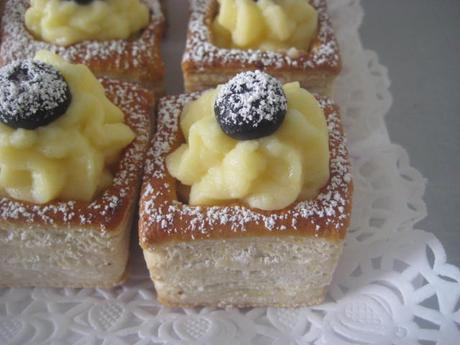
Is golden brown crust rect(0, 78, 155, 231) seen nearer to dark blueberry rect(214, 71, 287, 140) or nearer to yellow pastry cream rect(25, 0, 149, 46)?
dark blueberry rect(214, 71, 287, 140)

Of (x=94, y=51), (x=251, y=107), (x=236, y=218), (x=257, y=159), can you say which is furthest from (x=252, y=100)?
(x=94, y=51)

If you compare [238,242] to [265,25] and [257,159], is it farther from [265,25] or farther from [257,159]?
[265,25]

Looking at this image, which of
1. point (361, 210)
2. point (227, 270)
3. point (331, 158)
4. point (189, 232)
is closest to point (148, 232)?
point (189, 232)

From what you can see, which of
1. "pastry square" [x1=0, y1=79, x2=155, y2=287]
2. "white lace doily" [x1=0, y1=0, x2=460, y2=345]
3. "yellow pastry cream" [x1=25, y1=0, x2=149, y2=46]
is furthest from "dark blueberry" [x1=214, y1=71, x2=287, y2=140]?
"yellow pastry cream" [x1=25, y1=0, x2=149, y2=46]

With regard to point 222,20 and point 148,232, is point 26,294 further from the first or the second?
point 222,20

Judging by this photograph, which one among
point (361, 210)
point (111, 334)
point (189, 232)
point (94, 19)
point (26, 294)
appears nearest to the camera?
point (189, 232)
